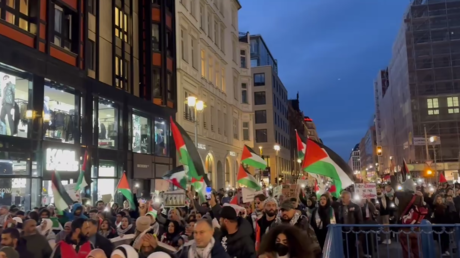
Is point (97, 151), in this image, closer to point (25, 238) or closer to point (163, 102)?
point (163, 102)

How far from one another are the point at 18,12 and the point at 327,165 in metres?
13.5

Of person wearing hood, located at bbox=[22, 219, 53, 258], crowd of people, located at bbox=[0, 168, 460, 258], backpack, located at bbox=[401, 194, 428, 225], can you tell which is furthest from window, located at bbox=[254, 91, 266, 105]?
person wearing hood, located at bbox=[22, 219, 53, 258]

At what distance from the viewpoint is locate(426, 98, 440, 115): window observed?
50.9m

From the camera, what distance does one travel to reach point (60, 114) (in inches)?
805

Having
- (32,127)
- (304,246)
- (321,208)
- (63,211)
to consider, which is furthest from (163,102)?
(304,246)

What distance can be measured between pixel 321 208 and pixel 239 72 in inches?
1553

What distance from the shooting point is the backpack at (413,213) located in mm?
11180

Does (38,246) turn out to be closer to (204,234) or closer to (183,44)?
(204,234)

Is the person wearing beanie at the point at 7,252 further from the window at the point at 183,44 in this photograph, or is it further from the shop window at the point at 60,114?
the window at the point at 183,44

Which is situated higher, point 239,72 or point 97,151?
point 239,72

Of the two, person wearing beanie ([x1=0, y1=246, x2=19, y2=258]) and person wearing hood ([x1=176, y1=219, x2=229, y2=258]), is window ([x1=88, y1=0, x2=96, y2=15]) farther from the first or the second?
person wearing hood ([x1=176, y1=219, x2=229, y2=258])

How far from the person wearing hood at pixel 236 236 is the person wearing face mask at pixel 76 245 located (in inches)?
73.1

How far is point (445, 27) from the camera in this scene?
48.4 meters

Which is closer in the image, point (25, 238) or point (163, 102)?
point (25, 238)
